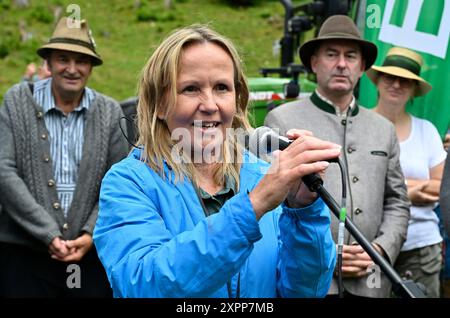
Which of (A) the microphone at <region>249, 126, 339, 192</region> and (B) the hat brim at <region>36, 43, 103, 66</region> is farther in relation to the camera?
(B) the hat brim at <region>36, 43, 103, 66</region>

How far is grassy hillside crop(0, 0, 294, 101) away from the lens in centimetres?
1700

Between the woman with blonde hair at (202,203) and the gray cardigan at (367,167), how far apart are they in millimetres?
1572

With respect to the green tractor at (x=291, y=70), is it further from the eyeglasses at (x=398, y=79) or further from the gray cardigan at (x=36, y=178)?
the gray cardigan at (x=36, y=178)

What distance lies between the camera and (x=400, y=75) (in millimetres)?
4375

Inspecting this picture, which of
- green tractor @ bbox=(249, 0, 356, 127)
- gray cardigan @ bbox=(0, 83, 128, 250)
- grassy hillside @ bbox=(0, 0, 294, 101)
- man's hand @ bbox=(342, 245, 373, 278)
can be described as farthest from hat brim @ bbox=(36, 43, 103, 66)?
grassy hillside @ bbox=(0, 0, 294, 101)

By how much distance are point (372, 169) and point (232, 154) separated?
1.71m

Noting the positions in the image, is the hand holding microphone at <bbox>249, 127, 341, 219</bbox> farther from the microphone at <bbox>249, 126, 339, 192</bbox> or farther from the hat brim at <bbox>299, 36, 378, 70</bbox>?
the hat brim at <bbox>299, 36, 378, 70</bbox>

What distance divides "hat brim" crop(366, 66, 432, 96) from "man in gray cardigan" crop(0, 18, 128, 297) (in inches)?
66.5

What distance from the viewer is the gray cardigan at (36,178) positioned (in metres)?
4.14

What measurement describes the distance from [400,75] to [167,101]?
8.70 ft

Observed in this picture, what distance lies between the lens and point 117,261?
1.88 meters

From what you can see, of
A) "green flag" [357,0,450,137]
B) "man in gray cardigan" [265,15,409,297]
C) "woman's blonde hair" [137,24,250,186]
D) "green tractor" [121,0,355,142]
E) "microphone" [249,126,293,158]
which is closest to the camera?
"microphone" [249,126,293,158]

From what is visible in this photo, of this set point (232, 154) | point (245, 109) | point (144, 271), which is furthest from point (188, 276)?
point (245, 109)

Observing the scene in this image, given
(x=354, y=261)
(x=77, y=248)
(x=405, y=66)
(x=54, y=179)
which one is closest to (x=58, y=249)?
(x=77, y=248)
